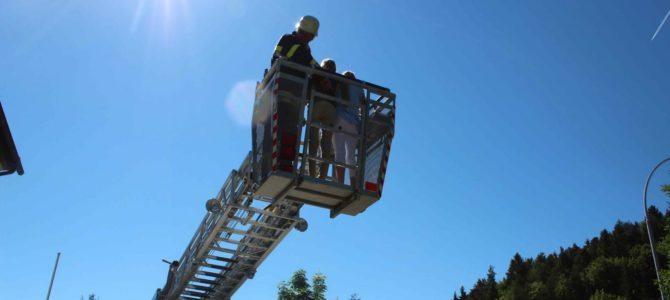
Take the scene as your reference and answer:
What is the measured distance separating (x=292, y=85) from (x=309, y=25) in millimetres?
998

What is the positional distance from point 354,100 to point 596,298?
121 ft

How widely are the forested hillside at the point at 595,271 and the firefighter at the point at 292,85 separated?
37.1 meters

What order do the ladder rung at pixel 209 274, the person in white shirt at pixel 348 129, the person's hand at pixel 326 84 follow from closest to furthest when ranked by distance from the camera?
the person in white shirt at pixel 348 129 < the person's hand at pixel 326 84 < the ladder rung at pixel 209 274

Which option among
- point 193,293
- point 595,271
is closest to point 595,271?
point 595,271

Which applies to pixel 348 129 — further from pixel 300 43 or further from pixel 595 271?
pixel 595 271

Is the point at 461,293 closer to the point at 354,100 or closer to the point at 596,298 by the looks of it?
the point at 596,298

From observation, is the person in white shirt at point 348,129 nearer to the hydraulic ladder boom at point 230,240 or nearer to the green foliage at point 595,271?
the hydraulic ladder boom at point 230,240

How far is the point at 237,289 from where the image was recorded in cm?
1212

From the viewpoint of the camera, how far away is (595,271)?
141 feet

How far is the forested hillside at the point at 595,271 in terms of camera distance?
41.5 meters

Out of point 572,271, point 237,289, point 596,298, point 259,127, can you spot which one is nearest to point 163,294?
point 237,289

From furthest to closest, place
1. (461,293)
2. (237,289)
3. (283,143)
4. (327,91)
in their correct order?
(461,293)
(237,289)
(327,91)
(283,143)

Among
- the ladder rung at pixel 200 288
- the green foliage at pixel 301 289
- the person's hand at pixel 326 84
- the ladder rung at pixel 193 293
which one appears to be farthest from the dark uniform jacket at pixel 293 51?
the green foliage at pixel 301 289

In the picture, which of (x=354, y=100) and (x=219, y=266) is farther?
(x=219, y=266)
